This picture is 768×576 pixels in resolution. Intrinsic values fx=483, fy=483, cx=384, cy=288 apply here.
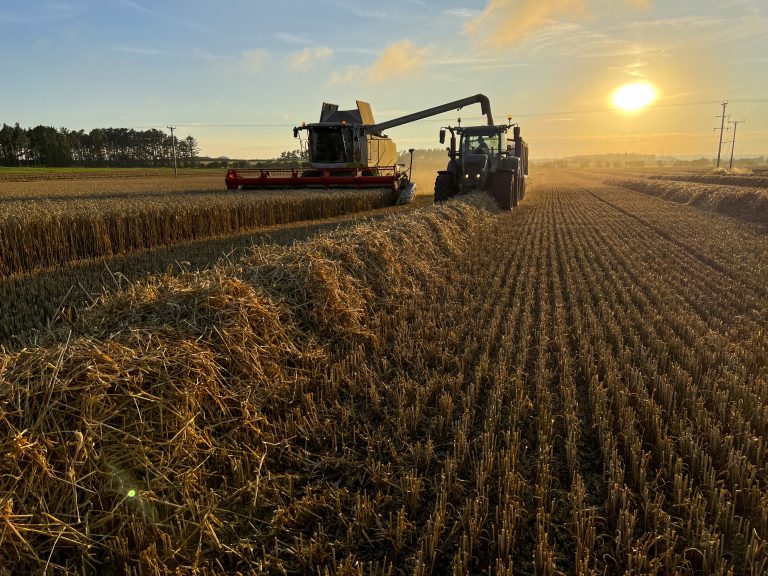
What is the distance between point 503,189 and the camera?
1838 cm

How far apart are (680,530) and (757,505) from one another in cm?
53

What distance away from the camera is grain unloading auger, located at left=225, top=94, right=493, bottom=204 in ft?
58.6

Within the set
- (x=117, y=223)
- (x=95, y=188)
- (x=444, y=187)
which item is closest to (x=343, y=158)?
(x=444, y=187)

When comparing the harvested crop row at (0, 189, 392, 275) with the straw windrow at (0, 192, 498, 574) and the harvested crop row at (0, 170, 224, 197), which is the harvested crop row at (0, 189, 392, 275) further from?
the straw windrow at (0, 192, 498, 574)

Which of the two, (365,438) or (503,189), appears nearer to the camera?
(365,438)

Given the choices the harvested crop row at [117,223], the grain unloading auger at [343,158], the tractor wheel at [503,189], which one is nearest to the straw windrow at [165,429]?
the harvested crop row at [117,223]

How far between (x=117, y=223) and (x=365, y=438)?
880cm

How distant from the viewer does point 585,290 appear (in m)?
7.24

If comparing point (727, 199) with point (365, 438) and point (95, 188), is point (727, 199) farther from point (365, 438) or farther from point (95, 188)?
point (95, 188)

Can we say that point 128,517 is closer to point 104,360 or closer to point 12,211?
point 104,360

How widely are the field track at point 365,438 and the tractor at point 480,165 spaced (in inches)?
511

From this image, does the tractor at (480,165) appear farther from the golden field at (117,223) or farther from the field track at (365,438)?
the field track at (365,438)

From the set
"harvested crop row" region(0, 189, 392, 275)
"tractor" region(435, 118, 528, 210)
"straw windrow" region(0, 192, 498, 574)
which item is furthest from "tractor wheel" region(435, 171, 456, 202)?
"straw windrow" region(0, 192, 498, 574)

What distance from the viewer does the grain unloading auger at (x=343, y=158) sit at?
17875mm
